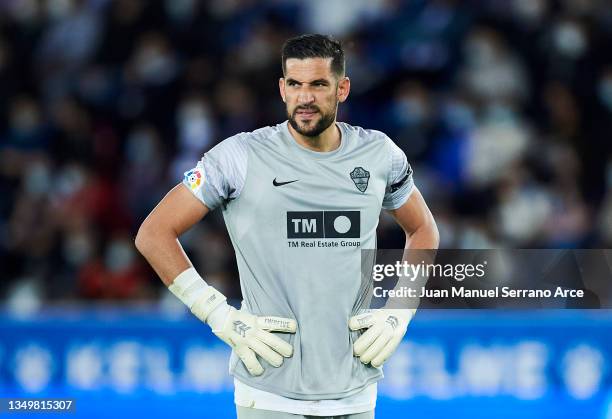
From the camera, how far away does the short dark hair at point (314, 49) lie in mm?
3971

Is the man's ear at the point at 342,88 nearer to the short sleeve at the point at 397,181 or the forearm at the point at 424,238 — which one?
the short sleeve at the point at 397,181

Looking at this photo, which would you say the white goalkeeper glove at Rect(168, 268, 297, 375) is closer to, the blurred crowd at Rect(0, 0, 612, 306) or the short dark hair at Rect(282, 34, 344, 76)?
the short dark hair at Rect(282, 34, 344, 76)

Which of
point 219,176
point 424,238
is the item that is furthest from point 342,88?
point 424,238

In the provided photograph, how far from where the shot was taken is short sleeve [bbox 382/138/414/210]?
→ 166 inches

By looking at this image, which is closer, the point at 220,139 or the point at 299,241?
the point at 299,241

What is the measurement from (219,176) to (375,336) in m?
0.78

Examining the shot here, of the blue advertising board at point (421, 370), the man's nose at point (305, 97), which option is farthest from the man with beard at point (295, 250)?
the blue advertising board at point (421, 370)

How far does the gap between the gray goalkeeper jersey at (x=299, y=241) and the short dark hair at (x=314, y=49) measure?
297 millimetres

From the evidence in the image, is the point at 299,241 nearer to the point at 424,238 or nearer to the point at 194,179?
the point at 194,179

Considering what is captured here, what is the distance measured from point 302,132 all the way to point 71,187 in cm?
520

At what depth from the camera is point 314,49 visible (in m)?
3.97

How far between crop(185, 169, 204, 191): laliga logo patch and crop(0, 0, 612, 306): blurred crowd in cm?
374

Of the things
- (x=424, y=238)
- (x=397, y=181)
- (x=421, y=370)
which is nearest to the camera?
(x=397, y=181)

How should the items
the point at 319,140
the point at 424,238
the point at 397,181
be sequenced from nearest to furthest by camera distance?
the point at 319,140 → the point at 397,181 → the point at 424,238
